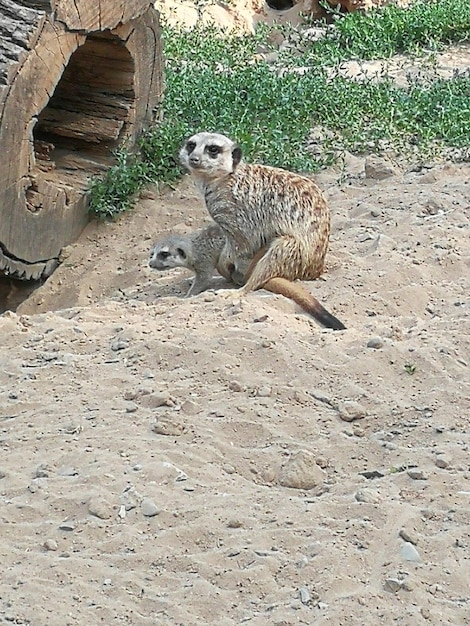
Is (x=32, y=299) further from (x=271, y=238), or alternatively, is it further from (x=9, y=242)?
(x=271, y=238)

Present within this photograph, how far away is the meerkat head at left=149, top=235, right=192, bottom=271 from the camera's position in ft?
14.8

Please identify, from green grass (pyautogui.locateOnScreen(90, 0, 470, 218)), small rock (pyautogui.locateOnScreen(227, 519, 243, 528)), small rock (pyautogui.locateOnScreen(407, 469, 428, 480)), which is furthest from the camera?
green grass (pyautogui.locateOnScreen(90, 0, 470, 218))

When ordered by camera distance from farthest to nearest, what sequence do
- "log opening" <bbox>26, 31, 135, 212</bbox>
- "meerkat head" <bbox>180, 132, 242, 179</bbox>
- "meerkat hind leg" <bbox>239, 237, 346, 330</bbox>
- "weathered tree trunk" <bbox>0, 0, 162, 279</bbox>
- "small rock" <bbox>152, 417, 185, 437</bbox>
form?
"log opening" <bbox>26, 31, 135, 212</bbox> < "meerkat head" <bbox>180, 132, 242, 179</bbox> < "weathered tree trunk" <bbox>0, 0, 162, 279</bbox> < "meerkat hind leg" <bbox>239, 237, 346, 330</bbox> < "small rock" <bbox>152, 417, 185, 437</bbox>

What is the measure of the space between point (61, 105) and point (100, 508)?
3.34m

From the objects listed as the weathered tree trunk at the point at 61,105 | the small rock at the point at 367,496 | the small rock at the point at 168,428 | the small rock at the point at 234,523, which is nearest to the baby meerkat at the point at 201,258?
the weathered tree trunk at the point at 61,105

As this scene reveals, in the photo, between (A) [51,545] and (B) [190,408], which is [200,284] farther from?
(A) [51,545]

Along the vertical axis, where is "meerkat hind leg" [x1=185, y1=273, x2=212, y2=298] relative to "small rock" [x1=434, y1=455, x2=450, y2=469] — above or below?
below

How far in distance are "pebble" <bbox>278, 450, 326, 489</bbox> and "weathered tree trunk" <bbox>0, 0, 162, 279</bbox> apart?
2.23m

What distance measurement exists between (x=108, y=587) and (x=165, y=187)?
11.5 ft

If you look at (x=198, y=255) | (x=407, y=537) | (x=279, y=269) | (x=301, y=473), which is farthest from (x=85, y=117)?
(x=407, y=537)

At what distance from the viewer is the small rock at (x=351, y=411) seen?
296cm

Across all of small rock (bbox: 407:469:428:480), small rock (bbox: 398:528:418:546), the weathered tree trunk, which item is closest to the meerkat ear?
the weathered tree trunk

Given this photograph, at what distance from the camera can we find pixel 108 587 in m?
2.19

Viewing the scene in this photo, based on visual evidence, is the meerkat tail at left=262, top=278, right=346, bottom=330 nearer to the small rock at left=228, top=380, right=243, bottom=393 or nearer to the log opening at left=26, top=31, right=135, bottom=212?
the small rock at left=228, top=380, right=243, bottom=393
